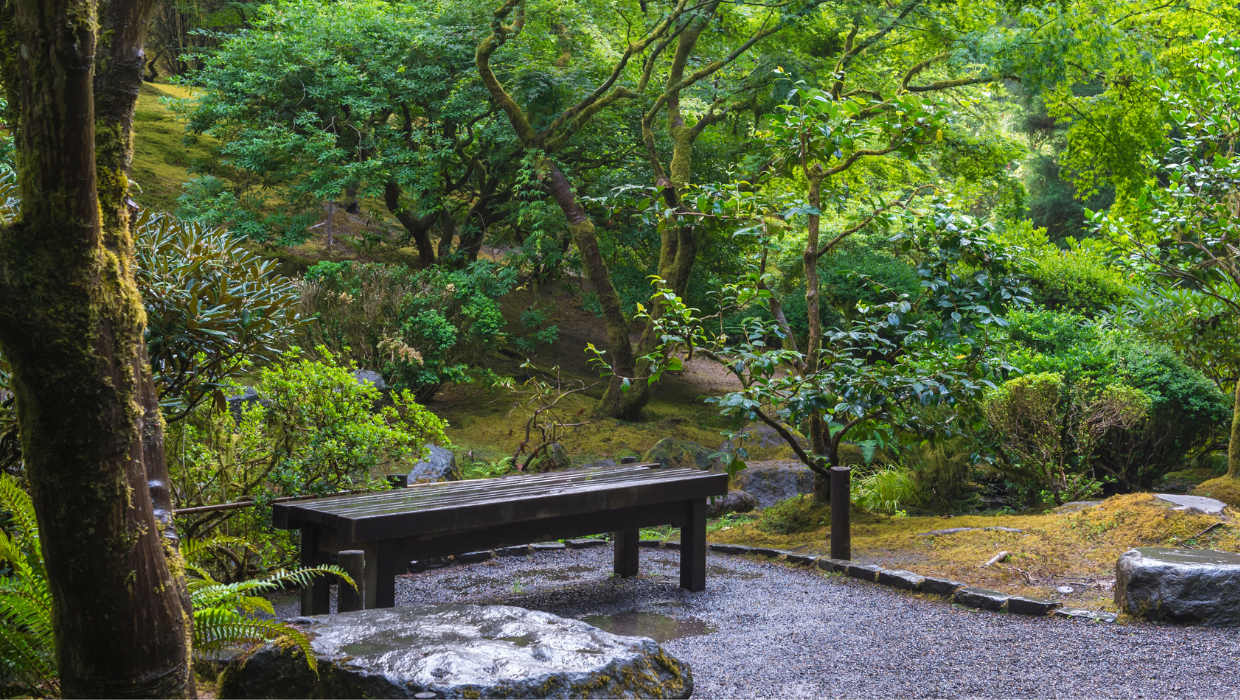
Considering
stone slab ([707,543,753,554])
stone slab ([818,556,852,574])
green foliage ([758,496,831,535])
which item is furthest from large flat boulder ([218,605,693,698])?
green foliage ([758,496,831,535])

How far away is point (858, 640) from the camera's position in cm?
422

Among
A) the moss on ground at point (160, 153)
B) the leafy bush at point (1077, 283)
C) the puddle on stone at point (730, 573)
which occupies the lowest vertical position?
the puddle on stone at point (730, 573)

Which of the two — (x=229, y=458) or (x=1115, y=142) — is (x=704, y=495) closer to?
(x=229, y=458)

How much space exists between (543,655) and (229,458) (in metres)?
3.01

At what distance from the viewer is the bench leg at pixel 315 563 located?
412cm

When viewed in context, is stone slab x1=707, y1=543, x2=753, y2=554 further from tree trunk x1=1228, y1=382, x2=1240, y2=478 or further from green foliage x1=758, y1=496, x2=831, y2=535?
tree trunk x1=1228, y1=382, x2=1240, y2=478

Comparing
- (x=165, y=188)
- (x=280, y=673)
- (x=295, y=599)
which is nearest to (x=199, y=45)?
(x=165, y=188)

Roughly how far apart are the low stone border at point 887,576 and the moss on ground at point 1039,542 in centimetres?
21

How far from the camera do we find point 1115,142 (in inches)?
430

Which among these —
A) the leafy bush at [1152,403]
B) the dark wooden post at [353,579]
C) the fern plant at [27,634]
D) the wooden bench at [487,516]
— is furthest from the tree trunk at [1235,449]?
the fern plant at [27,634]

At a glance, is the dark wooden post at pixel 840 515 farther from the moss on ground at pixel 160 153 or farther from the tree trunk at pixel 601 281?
the moss on ground at pixel 160 153

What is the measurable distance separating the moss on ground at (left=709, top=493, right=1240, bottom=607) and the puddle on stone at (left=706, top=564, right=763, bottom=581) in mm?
627

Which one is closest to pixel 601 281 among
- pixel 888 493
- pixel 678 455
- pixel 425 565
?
pixel 678 455

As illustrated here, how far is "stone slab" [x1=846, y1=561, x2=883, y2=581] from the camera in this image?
5.42 metres
